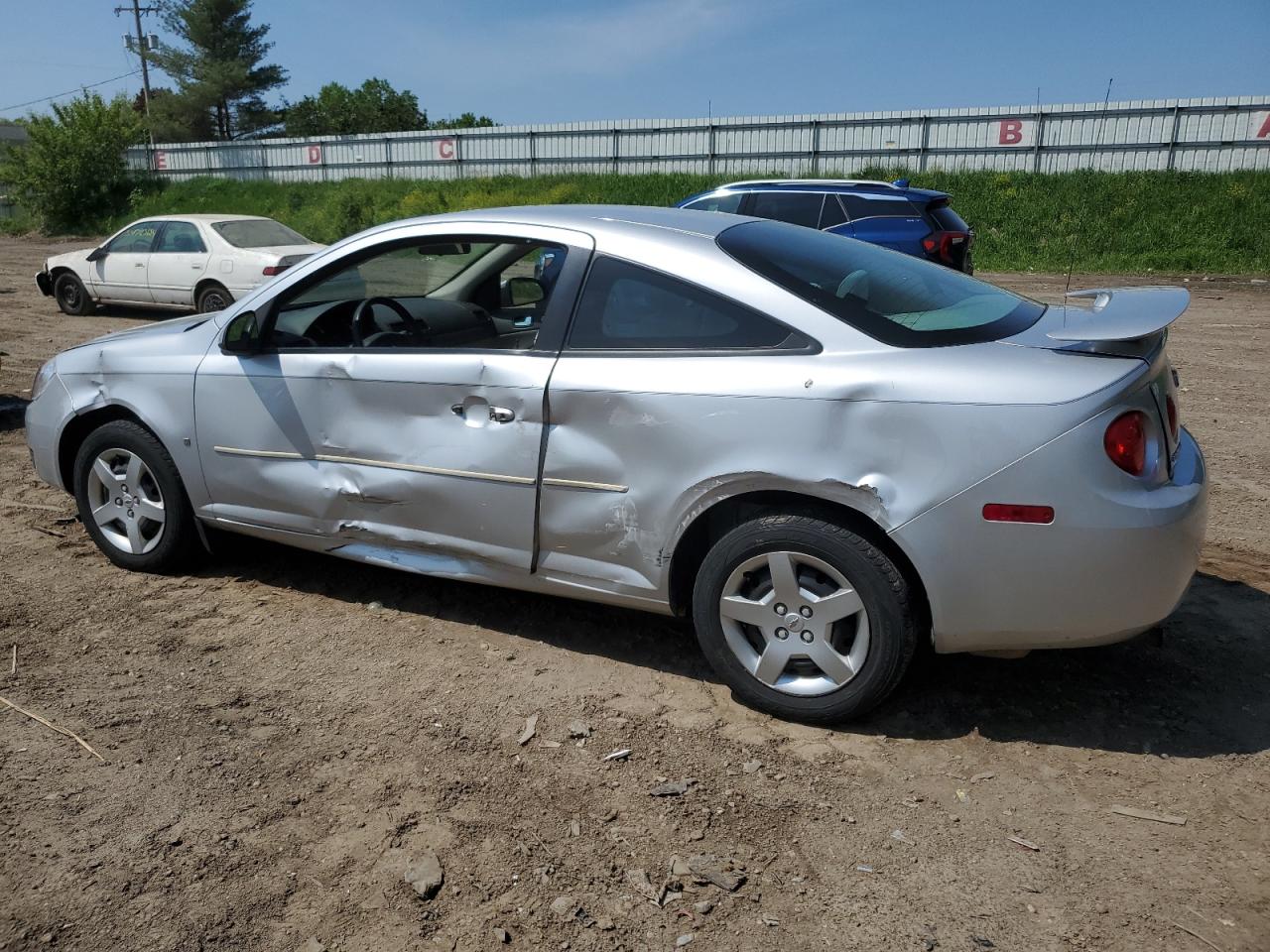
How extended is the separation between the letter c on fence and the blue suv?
14909mm

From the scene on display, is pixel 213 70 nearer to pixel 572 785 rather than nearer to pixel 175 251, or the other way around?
pixel 175 251

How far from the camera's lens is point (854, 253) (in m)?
3.99

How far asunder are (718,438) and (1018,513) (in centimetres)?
93

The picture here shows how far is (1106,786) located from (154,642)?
348 centimetres

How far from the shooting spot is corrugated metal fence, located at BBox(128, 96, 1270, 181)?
79.0ft

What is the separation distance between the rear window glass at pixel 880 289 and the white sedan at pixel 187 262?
9693 millimetres

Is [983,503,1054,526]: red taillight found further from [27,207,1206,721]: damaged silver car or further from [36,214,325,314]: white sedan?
[36,214,325,314]: white sedan

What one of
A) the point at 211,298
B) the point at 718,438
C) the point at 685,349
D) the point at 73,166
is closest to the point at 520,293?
the point at 685,349

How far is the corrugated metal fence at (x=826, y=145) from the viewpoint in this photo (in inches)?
948

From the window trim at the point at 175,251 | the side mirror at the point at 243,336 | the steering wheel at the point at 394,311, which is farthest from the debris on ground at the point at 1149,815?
the window trim at the point at 175,251

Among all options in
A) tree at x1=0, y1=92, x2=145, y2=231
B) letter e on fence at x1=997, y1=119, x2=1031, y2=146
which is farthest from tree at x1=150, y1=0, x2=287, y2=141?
letter e on fence at x1=997, y1=119, x2=1031, y2=146

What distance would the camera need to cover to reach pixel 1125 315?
134 inches

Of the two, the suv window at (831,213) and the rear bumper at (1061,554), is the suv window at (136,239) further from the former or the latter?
the rear bumper at (1061,554)

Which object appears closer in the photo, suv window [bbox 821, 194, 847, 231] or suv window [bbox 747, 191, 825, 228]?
suv window [bbox 821, 194, 847, 231]
